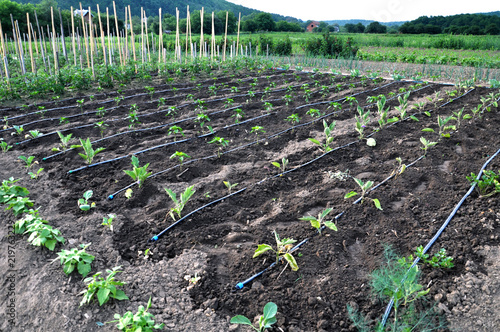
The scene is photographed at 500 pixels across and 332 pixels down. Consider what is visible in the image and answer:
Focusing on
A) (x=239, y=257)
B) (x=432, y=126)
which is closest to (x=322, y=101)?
(x=432, y=126)

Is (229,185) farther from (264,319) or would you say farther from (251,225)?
(264,319)

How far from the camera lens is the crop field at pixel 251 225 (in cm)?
208

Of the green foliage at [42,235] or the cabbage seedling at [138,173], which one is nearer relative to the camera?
the green foliage at [42,235]

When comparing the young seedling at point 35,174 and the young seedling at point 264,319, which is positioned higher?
the young seedling at point 35,174

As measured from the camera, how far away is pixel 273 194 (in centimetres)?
340

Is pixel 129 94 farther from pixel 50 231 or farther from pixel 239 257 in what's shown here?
A: pixel 239 257

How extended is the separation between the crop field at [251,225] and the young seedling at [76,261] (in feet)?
0.07

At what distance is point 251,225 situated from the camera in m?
2.92

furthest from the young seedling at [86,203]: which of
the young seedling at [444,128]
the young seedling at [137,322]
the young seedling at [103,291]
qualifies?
the young seedling at [444,128]

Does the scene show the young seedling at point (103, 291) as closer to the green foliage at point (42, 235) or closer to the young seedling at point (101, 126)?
the green foliage at point (42, 235)

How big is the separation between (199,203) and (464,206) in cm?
250

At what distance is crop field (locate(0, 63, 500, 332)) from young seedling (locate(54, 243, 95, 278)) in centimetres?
2

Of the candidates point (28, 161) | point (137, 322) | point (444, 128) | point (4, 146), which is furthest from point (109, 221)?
point (444, 128)

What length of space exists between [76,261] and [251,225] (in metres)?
1.37
